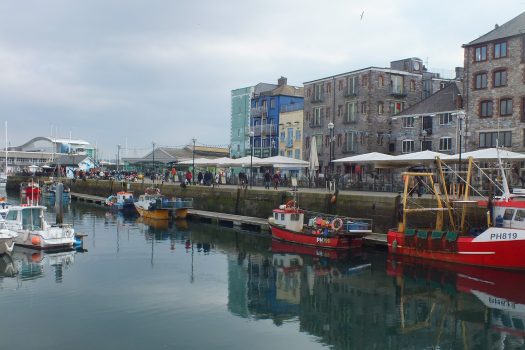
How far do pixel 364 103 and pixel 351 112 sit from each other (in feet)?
6.95

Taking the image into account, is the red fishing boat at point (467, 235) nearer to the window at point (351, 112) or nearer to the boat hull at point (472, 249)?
→ the boat hull at point (472, 249)

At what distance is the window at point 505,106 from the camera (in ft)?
135

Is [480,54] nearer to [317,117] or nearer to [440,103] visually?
[440,103]

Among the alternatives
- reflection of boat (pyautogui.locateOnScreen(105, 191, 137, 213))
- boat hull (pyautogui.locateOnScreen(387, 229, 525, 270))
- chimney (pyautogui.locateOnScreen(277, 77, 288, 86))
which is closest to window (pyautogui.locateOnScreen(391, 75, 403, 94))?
chimney (pyautogui.locateOnScreen(277, 77, 288, 86))

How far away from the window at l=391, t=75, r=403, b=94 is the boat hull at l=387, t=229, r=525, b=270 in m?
28.8

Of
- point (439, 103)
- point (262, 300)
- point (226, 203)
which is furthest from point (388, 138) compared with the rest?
point (262, 300)

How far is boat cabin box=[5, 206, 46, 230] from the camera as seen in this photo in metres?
30.6

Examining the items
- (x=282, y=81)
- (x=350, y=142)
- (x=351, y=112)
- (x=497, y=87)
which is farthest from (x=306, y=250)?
(x=282, y=81)

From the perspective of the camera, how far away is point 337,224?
104 ft

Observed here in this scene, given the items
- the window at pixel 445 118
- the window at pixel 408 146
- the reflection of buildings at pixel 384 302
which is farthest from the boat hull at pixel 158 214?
the window at pixel 445 118

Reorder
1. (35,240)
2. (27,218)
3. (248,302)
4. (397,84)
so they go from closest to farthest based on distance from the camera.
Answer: (248,302) → (35,240) → (27,218) → (397,84)

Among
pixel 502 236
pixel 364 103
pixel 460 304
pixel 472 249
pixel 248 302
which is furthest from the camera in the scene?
pixel 364 103

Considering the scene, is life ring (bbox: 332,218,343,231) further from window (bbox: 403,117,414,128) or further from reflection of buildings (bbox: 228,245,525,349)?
window (bbox: 403,117,414,128)

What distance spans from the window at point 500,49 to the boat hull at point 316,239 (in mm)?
20570
